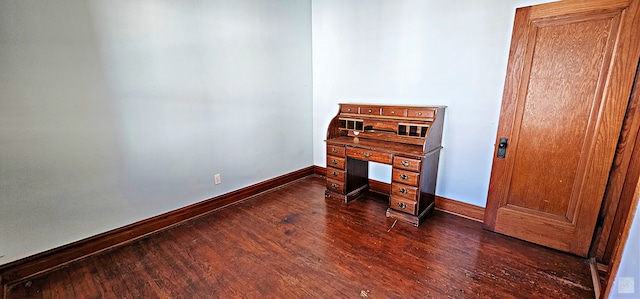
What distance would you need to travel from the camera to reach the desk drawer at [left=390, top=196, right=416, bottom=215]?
2473 millimetres

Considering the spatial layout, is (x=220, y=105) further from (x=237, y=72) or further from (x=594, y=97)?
(x=594, y=97)

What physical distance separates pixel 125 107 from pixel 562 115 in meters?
3.35

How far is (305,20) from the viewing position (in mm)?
3443

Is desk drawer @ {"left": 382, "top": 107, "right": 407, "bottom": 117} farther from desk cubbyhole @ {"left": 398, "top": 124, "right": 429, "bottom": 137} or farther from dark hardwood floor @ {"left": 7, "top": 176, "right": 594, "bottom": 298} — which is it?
dark hardwood floor @ {"left": 7, "top": 176, "right": 594, "bottom": 298}

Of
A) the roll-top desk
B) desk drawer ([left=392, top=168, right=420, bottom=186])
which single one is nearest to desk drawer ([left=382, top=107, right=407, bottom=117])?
the roll-top desk

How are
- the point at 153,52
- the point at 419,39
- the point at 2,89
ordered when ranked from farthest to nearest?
the point at 419,39 < the point at 153,52 < the point at 2,89

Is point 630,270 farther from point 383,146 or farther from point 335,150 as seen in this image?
point 335,150

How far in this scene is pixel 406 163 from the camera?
7.97ft

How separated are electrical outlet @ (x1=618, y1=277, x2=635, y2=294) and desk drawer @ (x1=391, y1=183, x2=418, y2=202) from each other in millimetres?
Answer: 1320

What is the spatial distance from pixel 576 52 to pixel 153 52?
319cm

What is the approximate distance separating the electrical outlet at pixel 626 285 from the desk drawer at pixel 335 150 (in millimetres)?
2111

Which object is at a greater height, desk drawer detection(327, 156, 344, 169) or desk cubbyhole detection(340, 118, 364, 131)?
desk cubbyhole detection(340, 118, 364, 131)

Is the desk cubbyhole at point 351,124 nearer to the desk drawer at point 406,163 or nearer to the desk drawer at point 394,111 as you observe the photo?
the desk drawer at point 394,111

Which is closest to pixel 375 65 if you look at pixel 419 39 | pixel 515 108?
pixel 419 39
